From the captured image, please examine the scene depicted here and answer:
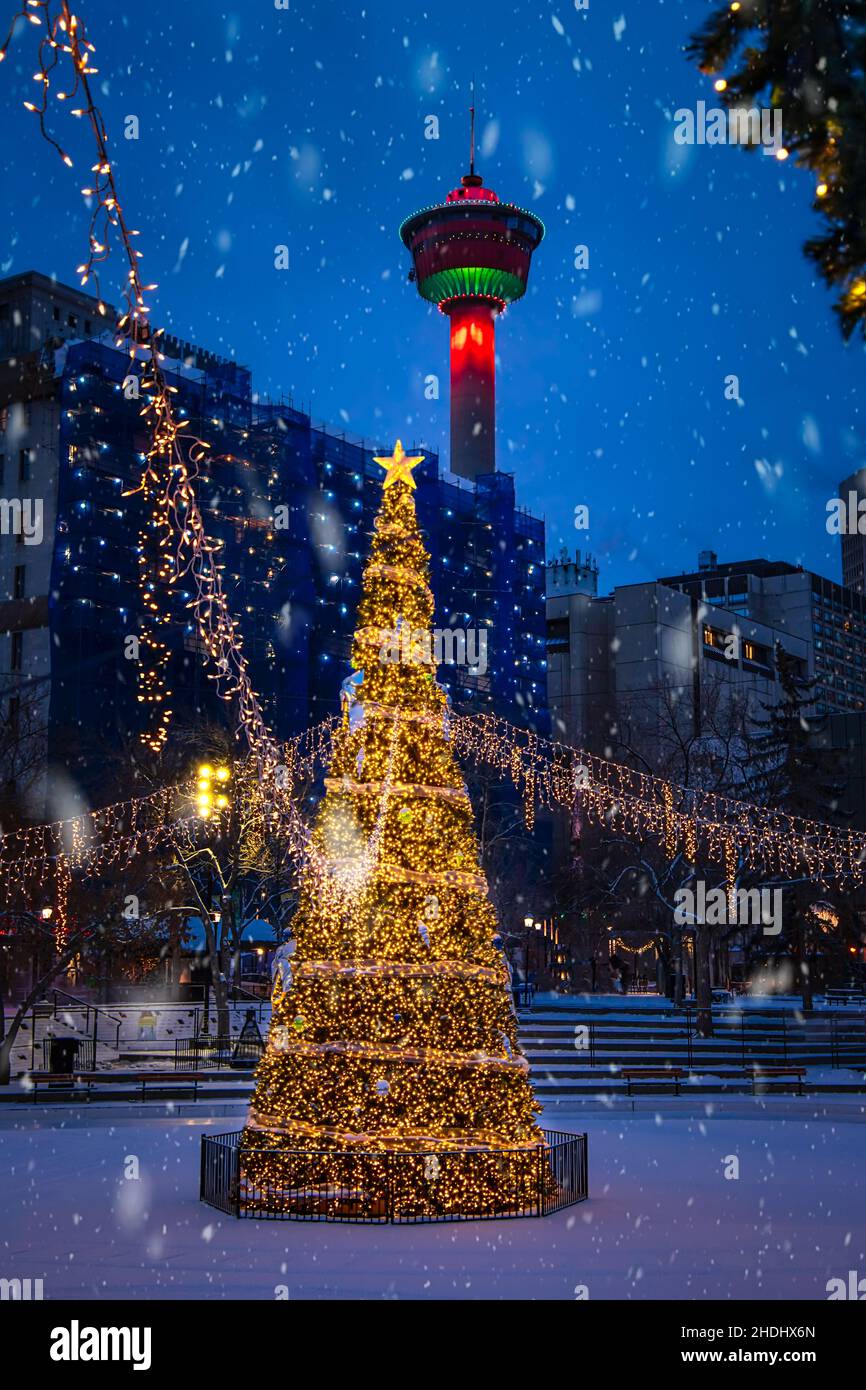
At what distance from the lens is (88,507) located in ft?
203

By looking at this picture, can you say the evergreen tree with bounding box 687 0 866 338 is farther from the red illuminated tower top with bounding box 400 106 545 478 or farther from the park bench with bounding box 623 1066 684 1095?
the red illuminated tower top with bounding box 400 106 545 478

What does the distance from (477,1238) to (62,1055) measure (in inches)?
816

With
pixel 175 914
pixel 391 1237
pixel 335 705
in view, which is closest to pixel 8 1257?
pixel 391 1237

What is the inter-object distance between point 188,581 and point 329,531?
13775mm

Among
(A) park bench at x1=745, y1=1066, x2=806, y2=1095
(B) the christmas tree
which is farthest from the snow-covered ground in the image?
(A) park bench at x1=745, y1=1066, x2=806, y2=1095

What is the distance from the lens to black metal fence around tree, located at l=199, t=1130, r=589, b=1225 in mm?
14828

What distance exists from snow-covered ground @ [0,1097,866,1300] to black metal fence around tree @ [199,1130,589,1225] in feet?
1.00

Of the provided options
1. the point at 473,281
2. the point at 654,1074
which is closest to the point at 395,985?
the point at 654,1074

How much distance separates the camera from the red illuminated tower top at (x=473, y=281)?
137 meters

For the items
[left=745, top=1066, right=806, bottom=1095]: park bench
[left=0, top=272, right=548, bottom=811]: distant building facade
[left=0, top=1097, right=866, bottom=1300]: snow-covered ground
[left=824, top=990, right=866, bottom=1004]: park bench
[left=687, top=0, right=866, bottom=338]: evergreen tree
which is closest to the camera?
[left=687, top=0, right=866, bottom=338]: evergreen tree

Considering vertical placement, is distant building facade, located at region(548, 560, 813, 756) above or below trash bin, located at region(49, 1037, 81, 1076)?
above

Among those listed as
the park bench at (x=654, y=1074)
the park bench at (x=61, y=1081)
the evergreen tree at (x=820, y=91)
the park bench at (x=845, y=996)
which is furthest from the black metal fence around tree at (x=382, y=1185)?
the park bench at (x=845, y=996)
